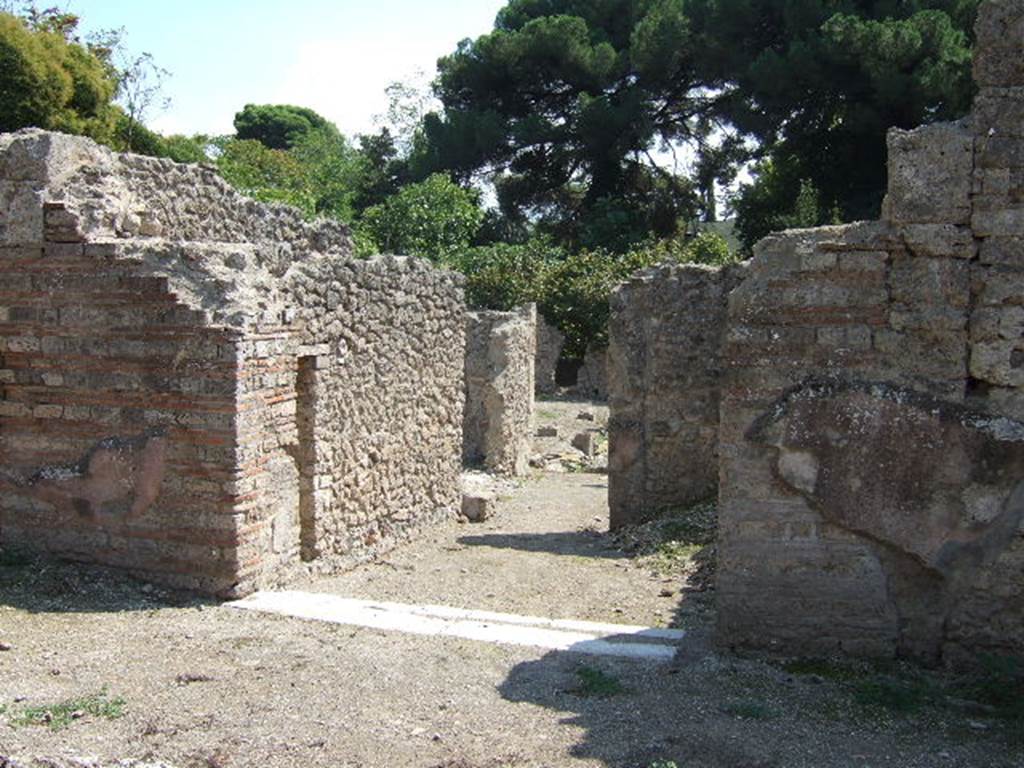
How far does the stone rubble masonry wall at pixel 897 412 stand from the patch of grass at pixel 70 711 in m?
3.12

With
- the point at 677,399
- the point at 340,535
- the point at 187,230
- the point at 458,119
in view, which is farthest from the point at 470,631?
the point at 458,119

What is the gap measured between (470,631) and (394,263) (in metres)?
3.95

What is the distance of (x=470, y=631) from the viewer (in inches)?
256

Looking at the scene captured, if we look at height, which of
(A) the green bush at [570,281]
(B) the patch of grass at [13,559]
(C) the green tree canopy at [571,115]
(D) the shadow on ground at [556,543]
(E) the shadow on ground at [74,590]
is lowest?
(D) the shadow on ground at [556,543]

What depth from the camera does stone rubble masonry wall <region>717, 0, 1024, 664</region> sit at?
5.54 metres

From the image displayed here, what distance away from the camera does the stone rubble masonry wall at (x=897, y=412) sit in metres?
5.54

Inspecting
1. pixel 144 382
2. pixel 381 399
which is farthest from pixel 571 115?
pixel 144 382

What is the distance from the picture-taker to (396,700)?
5.24 m

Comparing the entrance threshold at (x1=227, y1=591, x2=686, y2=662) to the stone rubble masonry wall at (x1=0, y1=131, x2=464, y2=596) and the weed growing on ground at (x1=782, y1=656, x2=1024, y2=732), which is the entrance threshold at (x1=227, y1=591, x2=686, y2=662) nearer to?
the stone rubble masonry wall at (x1=0, y1=131, x2=464, y2=596)

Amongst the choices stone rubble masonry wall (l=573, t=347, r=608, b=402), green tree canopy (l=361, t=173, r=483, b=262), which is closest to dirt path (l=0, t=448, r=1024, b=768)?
stone rubble masonry wall (l=573, t=347, r=608, b=402)

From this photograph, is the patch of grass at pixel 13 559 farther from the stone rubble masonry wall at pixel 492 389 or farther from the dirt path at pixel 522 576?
the stone rubble masonry wall at pixel 492 389

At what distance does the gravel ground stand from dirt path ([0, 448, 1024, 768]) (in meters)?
0.01

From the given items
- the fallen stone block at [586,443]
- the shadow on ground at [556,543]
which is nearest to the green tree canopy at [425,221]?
the fallen stone block at [586,443]

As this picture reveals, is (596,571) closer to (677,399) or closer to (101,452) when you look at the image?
(677,399)
